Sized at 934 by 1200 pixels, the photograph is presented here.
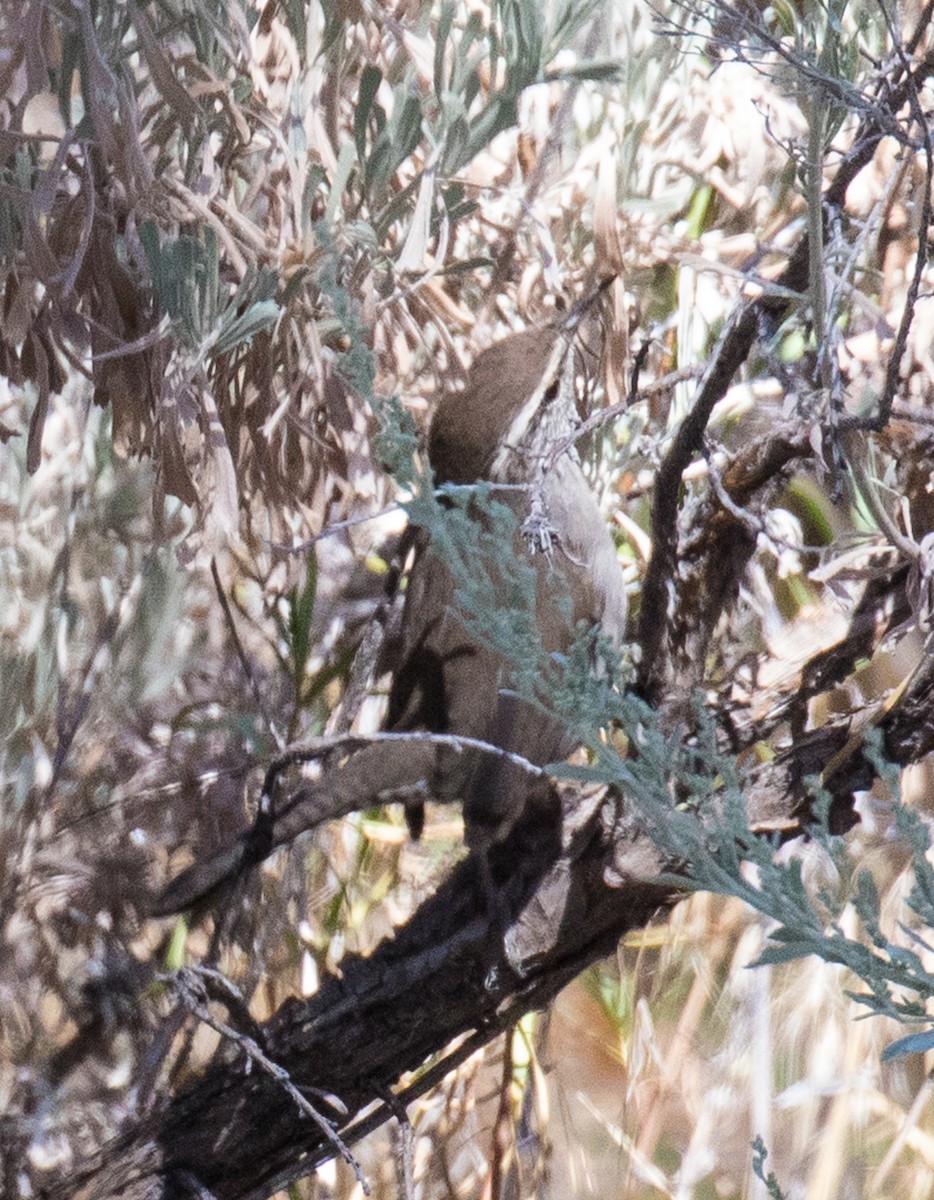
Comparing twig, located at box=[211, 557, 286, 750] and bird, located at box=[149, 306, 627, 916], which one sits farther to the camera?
A: twig, located at box=[211, 557, 286, 750]

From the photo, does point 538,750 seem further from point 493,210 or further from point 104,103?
point 104,103

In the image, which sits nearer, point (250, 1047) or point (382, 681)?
point (250, 1047)

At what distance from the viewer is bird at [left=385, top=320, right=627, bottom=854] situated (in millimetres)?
1548

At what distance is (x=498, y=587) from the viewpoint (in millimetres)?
1494

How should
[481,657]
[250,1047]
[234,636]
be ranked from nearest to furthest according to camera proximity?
[250,1047] → [481,657] → [234,636]

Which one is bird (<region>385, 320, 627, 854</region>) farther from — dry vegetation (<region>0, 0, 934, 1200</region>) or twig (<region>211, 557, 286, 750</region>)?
twig (<region>211, 557, 286, 750</region>)

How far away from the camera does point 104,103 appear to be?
1.14 m

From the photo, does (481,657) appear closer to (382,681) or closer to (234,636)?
(382,681)

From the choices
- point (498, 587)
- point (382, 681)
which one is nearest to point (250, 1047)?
point (498, 587)

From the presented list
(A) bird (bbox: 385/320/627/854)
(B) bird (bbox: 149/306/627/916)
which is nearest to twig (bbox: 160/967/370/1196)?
(B) bird (bbox: 149/306/627/916)

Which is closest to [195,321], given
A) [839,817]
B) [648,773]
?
[648,773]

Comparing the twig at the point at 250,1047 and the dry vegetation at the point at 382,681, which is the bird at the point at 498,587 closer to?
the dry vegetation at the point at 382,681

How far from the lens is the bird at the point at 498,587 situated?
155 cm

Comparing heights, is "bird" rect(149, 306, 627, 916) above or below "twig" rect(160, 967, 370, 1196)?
above
